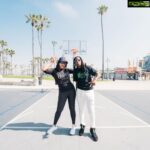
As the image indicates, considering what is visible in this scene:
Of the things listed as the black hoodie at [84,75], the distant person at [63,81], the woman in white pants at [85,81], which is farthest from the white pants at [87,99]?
the distant person at [63,81]

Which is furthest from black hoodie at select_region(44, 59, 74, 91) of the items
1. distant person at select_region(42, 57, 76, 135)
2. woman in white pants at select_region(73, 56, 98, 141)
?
woman in white pants at select_region(73, 56, 98, 141)

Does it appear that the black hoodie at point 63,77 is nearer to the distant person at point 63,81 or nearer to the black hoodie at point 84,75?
the distant person at point 63,81

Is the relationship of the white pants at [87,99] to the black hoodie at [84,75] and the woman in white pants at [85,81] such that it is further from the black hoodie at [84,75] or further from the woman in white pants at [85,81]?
the black hoodie at [84,75]

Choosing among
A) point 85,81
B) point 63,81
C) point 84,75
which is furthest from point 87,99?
point 63,81

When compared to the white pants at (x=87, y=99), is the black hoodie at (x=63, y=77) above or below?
above

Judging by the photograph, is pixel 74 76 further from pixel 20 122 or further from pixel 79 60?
pixel 20 122

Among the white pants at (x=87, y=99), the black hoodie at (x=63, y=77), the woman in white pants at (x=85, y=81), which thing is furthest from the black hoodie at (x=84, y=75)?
the black hoodie at (x=63, y=77)

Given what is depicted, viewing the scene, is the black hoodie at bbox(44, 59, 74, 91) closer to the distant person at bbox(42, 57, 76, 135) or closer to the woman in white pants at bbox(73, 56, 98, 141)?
the distant person at bbox(42, 57, 76, 135)

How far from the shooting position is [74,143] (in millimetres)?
6113

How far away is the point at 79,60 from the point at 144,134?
2.41m

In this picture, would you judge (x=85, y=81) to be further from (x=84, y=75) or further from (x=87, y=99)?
(x=87, y=99)

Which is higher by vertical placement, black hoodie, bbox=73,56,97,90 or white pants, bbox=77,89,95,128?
black hoodie, bbox=73,56,97,90

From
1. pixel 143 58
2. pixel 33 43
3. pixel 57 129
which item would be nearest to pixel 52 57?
pixel 57 129

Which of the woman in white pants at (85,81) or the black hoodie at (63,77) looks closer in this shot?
the woman in white pants at (85,81)
